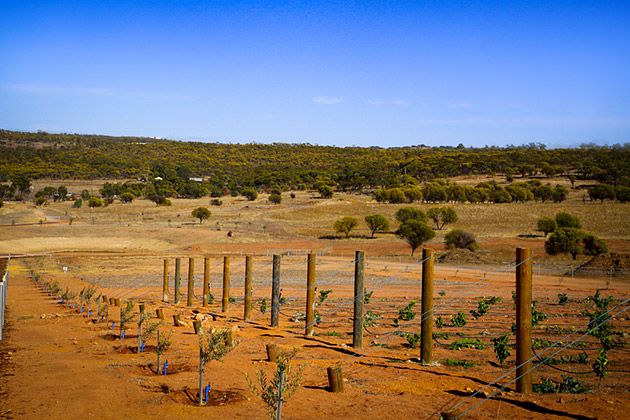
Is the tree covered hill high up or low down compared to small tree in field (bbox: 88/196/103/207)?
up

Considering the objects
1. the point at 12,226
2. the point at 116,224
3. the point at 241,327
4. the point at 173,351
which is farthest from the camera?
the point at 116,224

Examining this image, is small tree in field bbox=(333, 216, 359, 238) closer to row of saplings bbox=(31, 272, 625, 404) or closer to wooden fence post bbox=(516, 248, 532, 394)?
row of saplings bbox=(31, 272, 625, 404)

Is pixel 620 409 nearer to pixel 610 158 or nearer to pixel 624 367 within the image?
pixel 624 367

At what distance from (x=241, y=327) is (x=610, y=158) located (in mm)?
124633

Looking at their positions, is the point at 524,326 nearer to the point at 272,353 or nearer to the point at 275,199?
the point at 272,353

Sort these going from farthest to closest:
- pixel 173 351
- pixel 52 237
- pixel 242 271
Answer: pixel 52 237 < pixel 242 271 < pixel 173 351

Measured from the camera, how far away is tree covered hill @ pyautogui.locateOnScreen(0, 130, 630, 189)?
118 meters

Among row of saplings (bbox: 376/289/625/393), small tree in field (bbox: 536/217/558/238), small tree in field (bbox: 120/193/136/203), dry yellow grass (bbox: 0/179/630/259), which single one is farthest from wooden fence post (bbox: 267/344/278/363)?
small tree in field (bbox: 120/193/136/203)

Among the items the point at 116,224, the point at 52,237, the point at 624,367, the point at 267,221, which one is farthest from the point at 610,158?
the point at 624,367

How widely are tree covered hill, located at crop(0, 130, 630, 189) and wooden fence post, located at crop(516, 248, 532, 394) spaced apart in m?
102

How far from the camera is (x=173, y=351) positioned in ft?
36.7

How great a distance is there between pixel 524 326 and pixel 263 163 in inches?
6519

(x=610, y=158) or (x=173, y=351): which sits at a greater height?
(x=610, y=158)

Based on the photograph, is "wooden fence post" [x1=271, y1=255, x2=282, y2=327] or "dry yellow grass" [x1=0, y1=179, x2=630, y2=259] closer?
"wooden fence post" [x1=271, y1=255, x2=282, y2=327]
